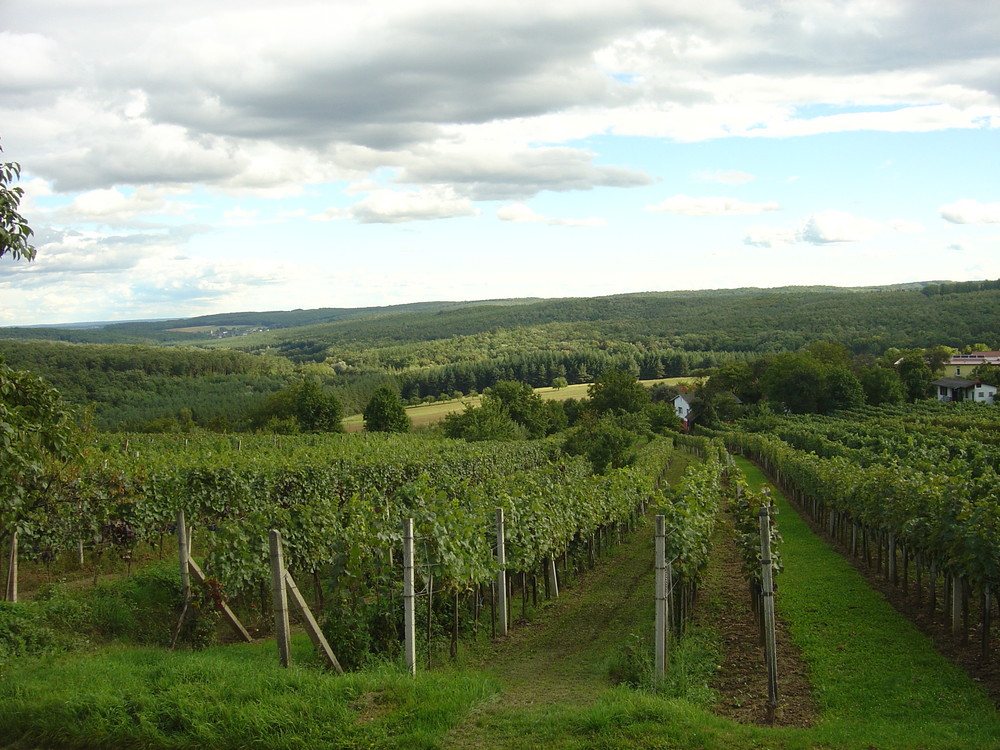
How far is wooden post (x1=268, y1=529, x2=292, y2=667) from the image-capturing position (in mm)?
7465

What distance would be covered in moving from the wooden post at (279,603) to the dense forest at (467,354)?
50252 mm

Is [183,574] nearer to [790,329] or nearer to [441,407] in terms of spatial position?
[441,407]

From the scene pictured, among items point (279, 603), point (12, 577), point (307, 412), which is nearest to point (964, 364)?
point (307, 412)

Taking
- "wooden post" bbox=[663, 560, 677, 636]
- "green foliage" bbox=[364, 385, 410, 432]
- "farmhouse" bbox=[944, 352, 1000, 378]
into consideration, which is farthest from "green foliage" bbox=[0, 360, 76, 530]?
"farmhouse" bbox=[944, 352, 1000, 378]

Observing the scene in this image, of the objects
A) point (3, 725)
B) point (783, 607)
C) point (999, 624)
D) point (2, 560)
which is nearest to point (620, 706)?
point (3, 725)

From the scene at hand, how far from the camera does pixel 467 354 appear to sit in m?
146

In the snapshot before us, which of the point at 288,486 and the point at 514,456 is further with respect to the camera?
the point at 514,456

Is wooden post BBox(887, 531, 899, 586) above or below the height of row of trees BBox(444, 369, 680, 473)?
above

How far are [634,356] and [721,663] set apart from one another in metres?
135

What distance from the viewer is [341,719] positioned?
6188 mm

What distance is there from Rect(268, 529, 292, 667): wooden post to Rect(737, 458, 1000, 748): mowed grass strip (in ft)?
16.4

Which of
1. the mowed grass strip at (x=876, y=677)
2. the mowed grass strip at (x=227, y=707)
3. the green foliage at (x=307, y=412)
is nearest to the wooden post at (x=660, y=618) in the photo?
the mowed grass strip at (x=876, y=677)

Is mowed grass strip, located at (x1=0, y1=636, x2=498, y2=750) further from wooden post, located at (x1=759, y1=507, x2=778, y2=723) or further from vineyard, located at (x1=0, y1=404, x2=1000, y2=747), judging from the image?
wooden post, located at (x1=759, y1=507, x2=778, y2=723)

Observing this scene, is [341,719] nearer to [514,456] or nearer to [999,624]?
[999,624]
